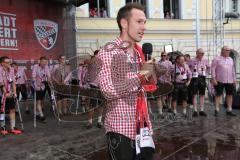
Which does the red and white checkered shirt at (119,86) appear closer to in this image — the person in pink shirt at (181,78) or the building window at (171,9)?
the person in pink shirt at (181,78)

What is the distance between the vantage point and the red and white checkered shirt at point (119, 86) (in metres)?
2.08

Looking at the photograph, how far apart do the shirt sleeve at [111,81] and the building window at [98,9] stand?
17613 millimetres

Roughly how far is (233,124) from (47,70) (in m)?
5.10

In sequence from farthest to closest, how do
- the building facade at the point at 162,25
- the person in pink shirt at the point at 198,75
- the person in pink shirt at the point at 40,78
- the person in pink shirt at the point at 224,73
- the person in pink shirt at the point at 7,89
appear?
the building facade at the point at 162,25 → the person in pink shirt at the point at 198,75 → the person in pink shirt at the point at 224,73 → the person in pink shirt at the point at 40,78 → the person in pink shirt at the point at 7,89

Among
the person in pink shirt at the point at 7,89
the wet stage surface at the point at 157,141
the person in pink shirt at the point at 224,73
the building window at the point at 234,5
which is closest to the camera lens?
the wet stage surface at the point at 157,141

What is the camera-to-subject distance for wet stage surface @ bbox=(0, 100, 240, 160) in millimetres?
5863

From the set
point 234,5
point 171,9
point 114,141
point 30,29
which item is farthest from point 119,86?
point 234,5

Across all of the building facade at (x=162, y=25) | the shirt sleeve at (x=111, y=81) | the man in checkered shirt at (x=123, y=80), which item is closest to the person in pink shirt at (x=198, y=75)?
the man in checkered shirt at (x=123, y=80)

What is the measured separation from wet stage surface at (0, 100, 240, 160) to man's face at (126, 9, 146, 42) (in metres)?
3.79

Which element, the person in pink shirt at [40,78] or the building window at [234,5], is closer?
the person in pink shirt at [40,78]

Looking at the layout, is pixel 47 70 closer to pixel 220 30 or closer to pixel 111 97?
pixel 111 97

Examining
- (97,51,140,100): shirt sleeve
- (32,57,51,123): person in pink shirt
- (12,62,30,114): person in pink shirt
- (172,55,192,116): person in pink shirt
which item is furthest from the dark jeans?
(12,62,30,114): person in pink shirt

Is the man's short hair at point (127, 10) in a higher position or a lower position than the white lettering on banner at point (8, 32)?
lower

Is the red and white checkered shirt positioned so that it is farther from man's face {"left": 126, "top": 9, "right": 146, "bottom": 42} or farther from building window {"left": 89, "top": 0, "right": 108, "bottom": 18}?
building window {"left": 89, "top": 0, "right": 108, "bottom": 18}
